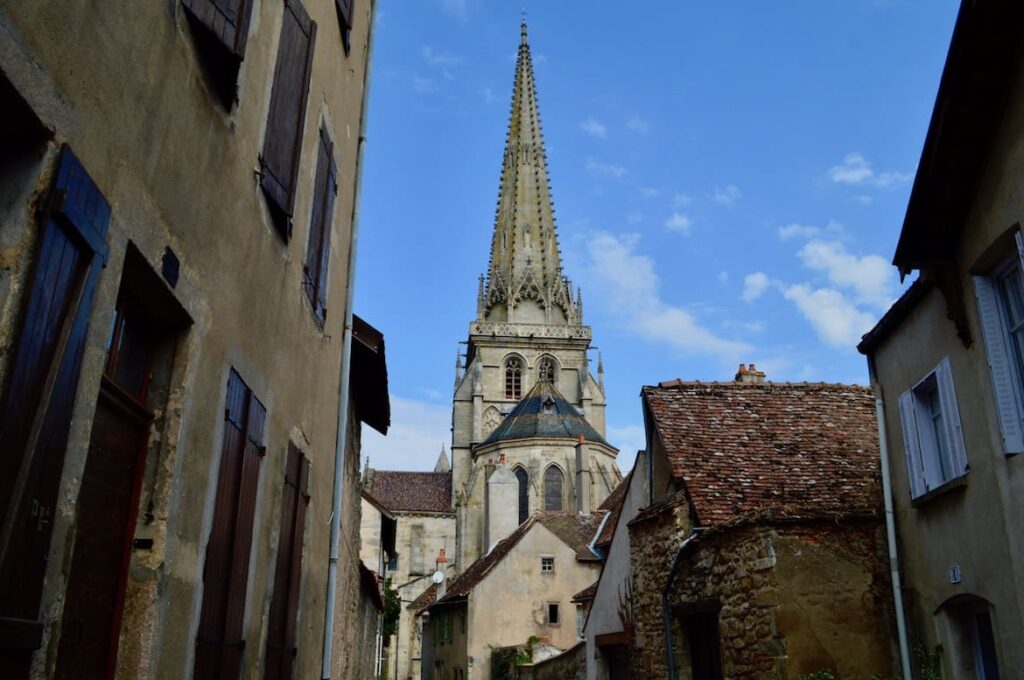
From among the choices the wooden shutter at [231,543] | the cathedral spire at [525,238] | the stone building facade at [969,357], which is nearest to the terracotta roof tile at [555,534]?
the stone building facade at [969,357]

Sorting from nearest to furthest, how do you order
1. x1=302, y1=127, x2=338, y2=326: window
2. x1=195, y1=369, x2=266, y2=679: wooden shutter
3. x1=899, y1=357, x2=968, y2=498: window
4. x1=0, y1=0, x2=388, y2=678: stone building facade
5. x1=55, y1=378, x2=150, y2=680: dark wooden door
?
x1=0, y1=0, x2=388, y2=678: stone building facade → x1=55, y1=378, x2=150, y2=680: dark wooden door → x1=195, y1=369, x2=266, y2=679: wooden shutter → x1=302, y1=127, x2=338, y2=326: window → x1=899, y1=357, x2=968, y2=498: window

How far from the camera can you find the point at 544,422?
49906mm

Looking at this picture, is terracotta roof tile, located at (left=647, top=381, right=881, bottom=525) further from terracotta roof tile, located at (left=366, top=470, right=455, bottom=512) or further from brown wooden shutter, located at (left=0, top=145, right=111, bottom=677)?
terracotta roof tile, located at (left=366, top=470, right=455, bottom=512)

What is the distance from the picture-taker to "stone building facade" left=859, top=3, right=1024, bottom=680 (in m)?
6.03

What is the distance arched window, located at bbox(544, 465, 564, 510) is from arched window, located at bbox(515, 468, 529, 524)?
1.07 metres

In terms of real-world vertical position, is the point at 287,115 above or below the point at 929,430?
above

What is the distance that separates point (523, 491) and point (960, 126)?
43618 mm

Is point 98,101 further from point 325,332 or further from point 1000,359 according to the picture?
point 1000,359

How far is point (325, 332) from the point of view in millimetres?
7730

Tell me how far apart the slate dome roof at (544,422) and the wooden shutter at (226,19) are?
45125 mm

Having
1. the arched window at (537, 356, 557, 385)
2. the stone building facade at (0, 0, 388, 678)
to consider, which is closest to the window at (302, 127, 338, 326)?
the stone building facade at (0, 0, 388, 678)

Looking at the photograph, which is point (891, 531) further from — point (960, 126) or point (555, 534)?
point (555, 534)

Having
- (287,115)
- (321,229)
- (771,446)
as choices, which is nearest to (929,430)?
(771,446)

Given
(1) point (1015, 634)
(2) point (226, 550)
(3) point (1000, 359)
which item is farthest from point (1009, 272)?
(2) point (226, 550)
